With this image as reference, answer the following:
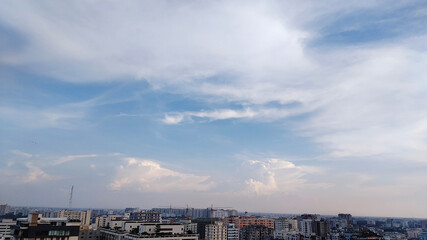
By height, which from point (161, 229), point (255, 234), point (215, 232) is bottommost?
point (255, 234)

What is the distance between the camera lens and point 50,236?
5841 cm

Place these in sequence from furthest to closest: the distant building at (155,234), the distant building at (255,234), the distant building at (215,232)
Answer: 1. the distant building at (255,234)
2. the distant building at (215,232)
3. the distant building at (155,234)

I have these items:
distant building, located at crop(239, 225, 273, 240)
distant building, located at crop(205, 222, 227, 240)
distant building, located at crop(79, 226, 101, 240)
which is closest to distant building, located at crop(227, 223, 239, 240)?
distant building, located at crop(239, 225, 273, 240)

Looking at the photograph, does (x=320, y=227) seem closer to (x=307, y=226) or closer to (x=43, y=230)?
(x=307, y=226)

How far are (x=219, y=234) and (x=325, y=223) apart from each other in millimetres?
59509

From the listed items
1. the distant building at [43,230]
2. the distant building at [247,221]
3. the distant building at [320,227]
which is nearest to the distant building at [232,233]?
the distant building at [247,221]

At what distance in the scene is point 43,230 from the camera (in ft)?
191

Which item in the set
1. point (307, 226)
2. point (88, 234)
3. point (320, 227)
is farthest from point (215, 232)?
point (307, 226)

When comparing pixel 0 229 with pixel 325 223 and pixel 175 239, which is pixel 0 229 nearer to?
pixel 175 239

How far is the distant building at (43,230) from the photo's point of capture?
57094mm

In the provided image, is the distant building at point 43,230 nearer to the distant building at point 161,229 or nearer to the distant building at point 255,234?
the distant building at point 161,229

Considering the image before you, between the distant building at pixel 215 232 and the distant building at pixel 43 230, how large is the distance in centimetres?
6400

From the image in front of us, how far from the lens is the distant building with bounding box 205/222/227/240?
11594cm

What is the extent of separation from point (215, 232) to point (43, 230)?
7061cm
